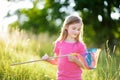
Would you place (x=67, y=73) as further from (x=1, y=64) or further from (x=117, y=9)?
(x=117, y=9)

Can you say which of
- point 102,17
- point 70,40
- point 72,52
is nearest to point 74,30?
point 70,40

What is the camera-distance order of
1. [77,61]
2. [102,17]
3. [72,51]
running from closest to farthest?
[77,61] < [72,51] < [102,17]

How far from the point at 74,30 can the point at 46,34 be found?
58.4 feet

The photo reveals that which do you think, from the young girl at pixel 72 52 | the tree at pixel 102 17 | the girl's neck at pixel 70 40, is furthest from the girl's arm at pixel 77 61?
the tree at pixel 102 17

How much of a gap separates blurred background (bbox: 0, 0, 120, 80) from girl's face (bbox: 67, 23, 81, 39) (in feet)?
5.05

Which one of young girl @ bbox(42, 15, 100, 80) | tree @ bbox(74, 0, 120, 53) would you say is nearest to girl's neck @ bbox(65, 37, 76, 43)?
young girl @ bbox(42, 15, 100, 80)

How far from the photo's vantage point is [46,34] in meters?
23.6

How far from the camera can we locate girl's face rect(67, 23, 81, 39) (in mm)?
5820

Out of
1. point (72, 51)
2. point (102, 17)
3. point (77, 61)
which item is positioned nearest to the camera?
point (77, 61)

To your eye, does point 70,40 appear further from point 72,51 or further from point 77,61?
point 77,61

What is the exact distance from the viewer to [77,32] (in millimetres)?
5805

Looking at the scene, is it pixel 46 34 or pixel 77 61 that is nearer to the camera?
pixel 77 61

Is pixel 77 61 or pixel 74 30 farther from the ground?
pixel 74 30

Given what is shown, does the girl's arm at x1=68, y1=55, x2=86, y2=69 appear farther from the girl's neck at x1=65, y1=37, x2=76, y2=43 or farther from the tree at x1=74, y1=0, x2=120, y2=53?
the tree at x1=74, y1=0, x2=120, y2=53
